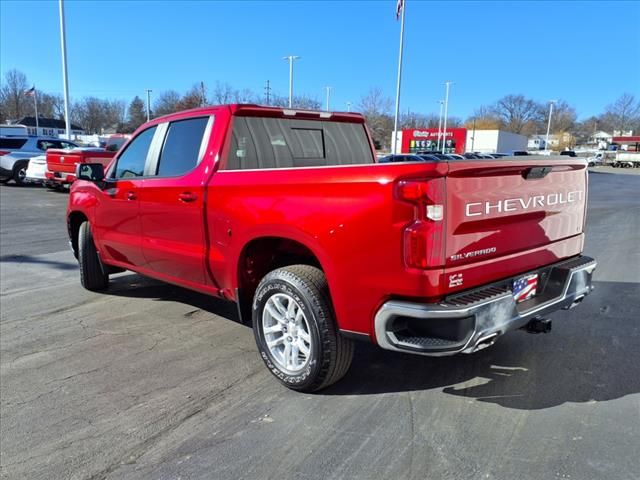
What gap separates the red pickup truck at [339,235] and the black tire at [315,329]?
10 mm

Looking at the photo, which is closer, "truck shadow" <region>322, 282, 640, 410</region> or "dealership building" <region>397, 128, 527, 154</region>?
"truck shadow" <region>322, 282, 640, 410</region>

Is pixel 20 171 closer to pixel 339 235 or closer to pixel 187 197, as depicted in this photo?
pixel 187 197

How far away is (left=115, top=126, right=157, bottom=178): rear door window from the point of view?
16.1ft

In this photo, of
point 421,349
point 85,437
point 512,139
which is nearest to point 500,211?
point 421,349

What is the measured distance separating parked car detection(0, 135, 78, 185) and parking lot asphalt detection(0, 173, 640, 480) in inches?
667

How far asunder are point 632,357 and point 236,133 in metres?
3.61

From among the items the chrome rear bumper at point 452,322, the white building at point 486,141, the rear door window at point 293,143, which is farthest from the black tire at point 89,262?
the white building at point 486,141

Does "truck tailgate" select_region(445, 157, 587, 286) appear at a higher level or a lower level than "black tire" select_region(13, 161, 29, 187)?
higher

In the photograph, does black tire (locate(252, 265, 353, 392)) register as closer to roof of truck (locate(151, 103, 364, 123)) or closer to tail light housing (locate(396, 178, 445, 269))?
tail light housing (locate(396, 178, 445, 269))

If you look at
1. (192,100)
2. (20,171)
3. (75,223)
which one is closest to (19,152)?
(20,171)

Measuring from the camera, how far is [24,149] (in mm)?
20359

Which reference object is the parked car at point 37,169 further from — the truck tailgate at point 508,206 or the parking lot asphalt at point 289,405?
the truck tailgate at point 508,206

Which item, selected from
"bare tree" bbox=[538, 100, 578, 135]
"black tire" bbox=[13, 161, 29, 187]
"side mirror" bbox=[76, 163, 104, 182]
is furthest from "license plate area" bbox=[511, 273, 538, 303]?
"bare tree" bbox=[538, 100, 578, 135]

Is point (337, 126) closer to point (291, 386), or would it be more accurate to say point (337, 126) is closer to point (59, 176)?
point (291, 386)
